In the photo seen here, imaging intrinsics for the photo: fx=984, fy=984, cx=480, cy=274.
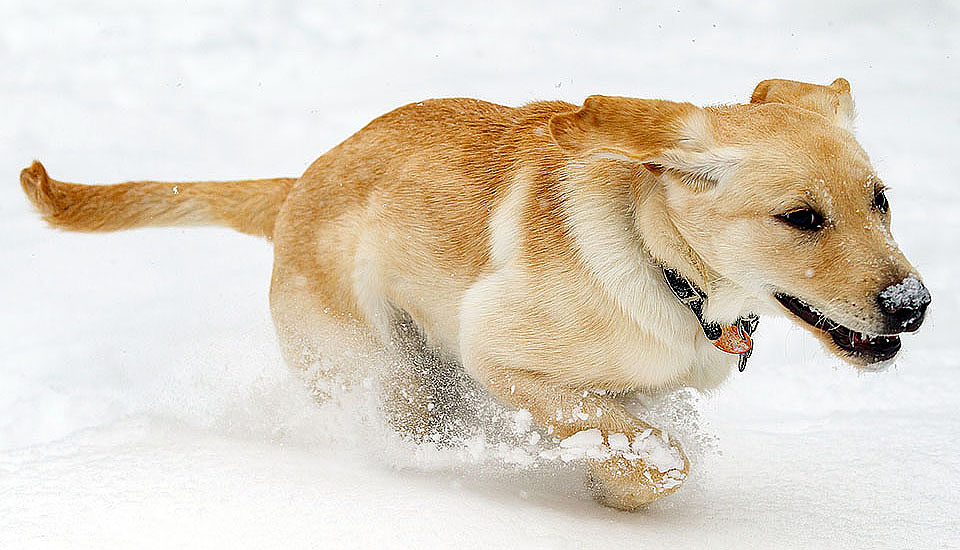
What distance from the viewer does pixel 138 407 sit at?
365 centimetres

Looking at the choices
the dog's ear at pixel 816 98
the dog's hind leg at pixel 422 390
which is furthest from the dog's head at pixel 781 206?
the dog's hind leg at pixel 422 390

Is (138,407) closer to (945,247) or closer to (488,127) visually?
(488,127)

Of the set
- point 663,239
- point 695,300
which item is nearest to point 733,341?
point 695,300

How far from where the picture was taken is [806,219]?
238 centimetres

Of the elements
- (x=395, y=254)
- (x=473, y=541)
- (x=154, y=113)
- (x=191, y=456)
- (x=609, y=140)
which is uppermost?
(x=154, y=113)

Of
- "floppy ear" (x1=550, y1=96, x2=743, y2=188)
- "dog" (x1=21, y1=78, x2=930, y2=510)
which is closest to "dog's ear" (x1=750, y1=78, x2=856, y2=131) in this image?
"dog" (x1=21, y1=78, x2=930, y2=510)

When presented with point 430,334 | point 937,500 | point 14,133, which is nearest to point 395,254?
point 430,334

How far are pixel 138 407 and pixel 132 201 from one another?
78 cm

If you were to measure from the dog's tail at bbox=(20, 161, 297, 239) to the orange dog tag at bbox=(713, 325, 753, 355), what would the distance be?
1.81 m

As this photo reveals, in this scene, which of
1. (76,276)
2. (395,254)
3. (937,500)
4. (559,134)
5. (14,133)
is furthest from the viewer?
(14,133)

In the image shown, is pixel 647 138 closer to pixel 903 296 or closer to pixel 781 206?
pixel 781 206

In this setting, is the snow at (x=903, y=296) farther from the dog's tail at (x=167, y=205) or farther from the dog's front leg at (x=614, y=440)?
the dog's tail at (x=167, y=205)

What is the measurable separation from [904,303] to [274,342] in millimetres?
2731

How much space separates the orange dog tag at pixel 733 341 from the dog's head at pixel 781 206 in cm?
21
